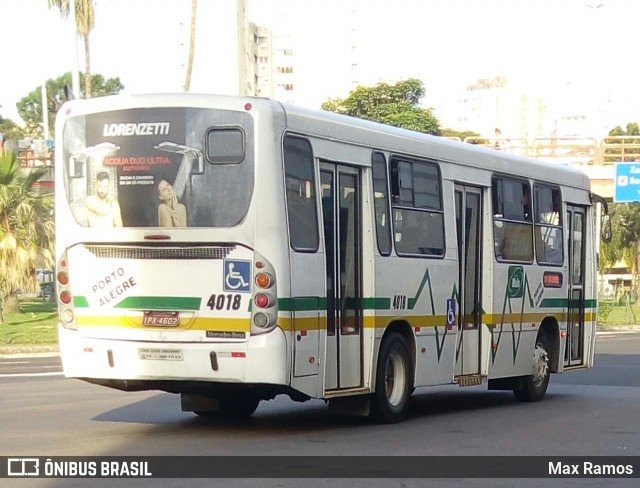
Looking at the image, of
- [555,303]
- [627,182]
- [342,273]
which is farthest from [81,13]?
[342,273]

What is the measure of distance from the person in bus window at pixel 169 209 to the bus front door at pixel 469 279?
15.1 feet

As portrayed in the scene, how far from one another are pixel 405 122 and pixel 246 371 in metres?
55.7

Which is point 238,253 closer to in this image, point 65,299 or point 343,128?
point 65,299

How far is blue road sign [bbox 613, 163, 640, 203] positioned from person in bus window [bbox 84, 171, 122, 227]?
113 feet

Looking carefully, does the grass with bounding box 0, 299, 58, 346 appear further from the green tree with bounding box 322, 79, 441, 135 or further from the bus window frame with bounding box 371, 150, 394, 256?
the green tree with bounding box 322, 79, 441, 135

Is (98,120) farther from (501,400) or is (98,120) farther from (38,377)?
(38,377)

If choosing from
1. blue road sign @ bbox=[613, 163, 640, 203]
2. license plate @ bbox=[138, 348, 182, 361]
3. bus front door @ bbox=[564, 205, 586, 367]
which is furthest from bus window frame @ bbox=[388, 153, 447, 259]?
blue road sign @ bbox=[613, 163, 640, 203]

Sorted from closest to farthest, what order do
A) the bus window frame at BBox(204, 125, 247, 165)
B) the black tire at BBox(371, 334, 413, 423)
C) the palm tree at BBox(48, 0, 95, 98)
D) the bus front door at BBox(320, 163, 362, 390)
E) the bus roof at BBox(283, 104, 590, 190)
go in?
the bus window frame at BBox(204, 125, 247, 165) → the bus roof at BBox(283, 104, 590, 190) → the bus front door at BBox(320, 163, 362, 390) → the black tire at BBox(371, 334, 413, 423) → the palm tree at BBox(48, 0, 95, 98)

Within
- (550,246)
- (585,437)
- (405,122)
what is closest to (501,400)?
(550,246)

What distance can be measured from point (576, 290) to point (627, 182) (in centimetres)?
2697

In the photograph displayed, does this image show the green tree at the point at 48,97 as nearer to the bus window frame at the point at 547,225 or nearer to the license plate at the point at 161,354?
the bus window frame at the point at 547,225

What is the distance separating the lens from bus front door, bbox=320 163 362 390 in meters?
12.9

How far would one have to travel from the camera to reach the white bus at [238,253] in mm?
11938

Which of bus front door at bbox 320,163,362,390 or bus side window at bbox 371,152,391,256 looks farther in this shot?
bus side window at bbox 371,152,391,256
